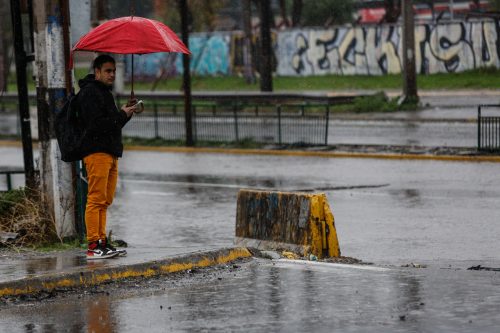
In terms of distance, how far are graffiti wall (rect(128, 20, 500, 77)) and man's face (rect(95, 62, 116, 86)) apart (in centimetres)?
4097

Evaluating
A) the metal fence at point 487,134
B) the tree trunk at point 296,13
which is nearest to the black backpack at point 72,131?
the metal fence at point 487,134

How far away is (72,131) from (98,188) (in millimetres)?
558

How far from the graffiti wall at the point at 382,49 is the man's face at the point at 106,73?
40957 mm

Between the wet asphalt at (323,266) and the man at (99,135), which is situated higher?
the man at (99,135)

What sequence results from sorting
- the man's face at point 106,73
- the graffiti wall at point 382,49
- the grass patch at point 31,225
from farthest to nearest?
the graffiti wall at point 382,49 < the grass patch at point 31,225 < the man's face at point 106,73

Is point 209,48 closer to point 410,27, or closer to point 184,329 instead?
point 410,27

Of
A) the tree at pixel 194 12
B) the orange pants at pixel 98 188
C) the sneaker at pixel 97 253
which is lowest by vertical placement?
the sneaker at pixel 97 253

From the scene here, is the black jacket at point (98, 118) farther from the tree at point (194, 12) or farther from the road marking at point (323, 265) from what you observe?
the tree at point (194, 12)

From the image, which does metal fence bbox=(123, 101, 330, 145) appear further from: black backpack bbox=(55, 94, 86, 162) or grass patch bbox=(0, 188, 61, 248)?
black backpack bbox=(55, 94, 86, 162)

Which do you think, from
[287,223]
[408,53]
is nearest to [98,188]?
[287,223]

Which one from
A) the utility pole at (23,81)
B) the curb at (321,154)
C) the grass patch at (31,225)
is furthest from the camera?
the curb at (321,154)

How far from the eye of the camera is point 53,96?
12.2m

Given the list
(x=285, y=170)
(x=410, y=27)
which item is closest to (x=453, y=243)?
(x=285, y=170)

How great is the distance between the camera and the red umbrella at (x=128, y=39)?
1099cm
